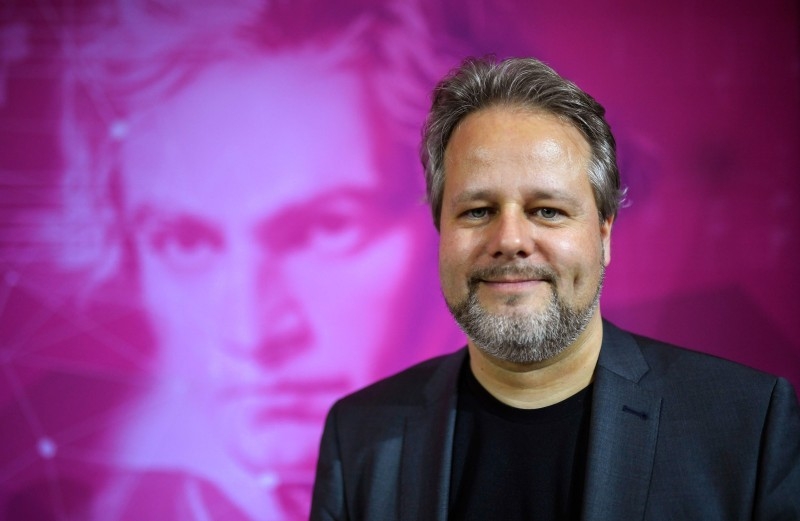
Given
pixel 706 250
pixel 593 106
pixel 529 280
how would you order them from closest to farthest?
pixel 529 280
pixel 593 106
pixel 706 250

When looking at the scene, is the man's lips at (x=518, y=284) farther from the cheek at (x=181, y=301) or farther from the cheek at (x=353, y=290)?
the cheek at (x=181, y=301)

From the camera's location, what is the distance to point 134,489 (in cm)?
249

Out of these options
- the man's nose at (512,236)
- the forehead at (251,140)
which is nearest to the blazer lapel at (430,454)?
the man's nose at (512,236)

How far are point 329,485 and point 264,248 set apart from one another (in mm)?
966

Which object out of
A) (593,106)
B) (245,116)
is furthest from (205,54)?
(593,106)

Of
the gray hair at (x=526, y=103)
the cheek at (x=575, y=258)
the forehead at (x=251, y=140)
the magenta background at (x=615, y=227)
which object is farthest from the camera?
the forehead at (x=251, y=140)

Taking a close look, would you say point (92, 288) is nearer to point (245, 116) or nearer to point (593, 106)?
point (245, 116)

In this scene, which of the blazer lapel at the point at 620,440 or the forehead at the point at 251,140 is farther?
the forehead at the point at 251,140

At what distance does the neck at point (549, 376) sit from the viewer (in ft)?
5.35

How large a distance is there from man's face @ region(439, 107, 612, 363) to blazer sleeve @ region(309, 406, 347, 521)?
50cm

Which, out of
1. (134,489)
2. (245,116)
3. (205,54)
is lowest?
(134,489)

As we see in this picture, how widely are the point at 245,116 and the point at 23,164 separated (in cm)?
76

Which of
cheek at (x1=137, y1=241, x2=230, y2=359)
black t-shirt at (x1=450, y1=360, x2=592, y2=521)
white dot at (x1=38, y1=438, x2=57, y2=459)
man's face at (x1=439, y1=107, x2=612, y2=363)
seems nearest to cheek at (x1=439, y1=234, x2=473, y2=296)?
man's face at (x1=439, y1=107, x2=612, y2=363)

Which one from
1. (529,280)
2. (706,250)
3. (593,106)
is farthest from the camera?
(706,250)
